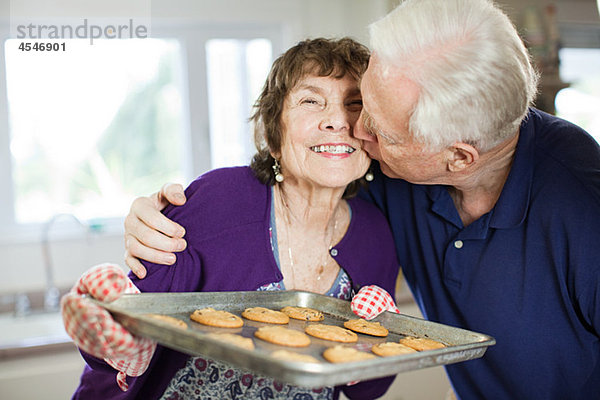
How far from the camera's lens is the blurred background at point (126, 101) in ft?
9.93

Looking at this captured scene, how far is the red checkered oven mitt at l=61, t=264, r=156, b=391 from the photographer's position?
36.9 inches

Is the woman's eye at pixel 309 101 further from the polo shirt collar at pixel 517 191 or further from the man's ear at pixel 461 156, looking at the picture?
the polo shirt collar at pixel 517 191

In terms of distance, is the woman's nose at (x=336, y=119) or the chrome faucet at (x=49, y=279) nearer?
the woman's nose at (x=336, y=119)

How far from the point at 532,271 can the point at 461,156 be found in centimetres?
32

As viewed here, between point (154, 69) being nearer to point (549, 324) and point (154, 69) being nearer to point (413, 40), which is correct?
point (413, 40)

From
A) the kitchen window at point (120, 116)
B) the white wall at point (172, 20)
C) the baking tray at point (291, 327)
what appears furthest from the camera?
the kitchen window at point (120, 116)

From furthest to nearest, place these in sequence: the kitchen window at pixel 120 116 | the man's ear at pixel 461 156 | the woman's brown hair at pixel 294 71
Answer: the kitchen window at pixel 120 116
the woman's brown hair at pixel 294 71
the man's ear at pixel 461 156

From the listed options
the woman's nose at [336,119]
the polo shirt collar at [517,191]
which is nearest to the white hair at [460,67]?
the polo shirt collar at [517,191]

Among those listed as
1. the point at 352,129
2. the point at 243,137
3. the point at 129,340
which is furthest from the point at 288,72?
the point at 243,137

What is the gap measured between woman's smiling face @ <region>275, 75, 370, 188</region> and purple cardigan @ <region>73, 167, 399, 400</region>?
15 centimetres

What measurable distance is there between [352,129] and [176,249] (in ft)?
1.75

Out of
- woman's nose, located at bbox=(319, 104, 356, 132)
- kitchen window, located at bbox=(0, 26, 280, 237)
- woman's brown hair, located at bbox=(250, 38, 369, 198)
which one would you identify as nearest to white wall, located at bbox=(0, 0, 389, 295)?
kitchen window, located at bbox=(0, 26, 280, 237)

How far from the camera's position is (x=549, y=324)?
128 cm

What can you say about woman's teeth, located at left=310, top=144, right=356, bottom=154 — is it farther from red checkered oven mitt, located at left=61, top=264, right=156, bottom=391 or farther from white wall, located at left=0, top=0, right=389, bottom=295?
white wall, located at left=0, top=0, right=389, bottom=295
